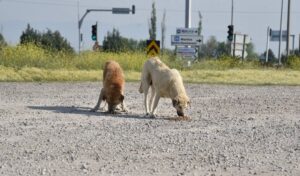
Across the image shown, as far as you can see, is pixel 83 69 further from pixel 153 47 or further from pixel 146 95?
pixel 146 95

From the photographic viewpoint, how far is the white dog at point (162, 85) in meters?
14.0

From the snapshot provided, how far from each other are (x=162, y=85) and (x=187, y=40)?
20.3 m

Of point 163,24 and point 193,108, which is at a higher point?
point 163,24

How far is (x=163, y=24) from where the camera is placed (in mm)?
56688

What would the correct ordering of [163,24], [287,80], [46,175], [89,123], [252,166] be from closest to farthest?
[46,175] → [252,166] → [89,123] → [287,80] → [163,24]

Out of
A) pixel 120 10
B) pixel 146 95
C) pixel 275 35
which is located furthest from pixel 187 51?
pixel 275 35

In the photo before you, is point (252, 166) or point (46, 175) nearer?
point (46, 175)

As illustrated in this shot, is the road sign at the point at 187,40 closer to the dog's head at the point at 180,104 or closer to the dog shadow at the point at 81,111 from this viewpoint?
the dog shadow at the point at 81,111

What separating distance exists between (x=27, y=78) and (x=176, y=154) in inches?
751

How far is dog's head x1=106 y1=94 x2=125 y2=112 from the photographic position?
48.9ft

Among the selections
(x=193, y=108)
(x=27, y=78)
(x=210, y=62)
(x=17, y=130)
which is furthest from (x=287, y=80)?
(x=17, y=130)

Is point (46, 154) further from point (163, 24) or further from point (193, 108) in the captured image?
point (163, 24)

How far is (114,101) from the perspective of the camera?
1492cm

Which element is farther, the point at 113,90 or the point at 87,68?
the point at 87,68
